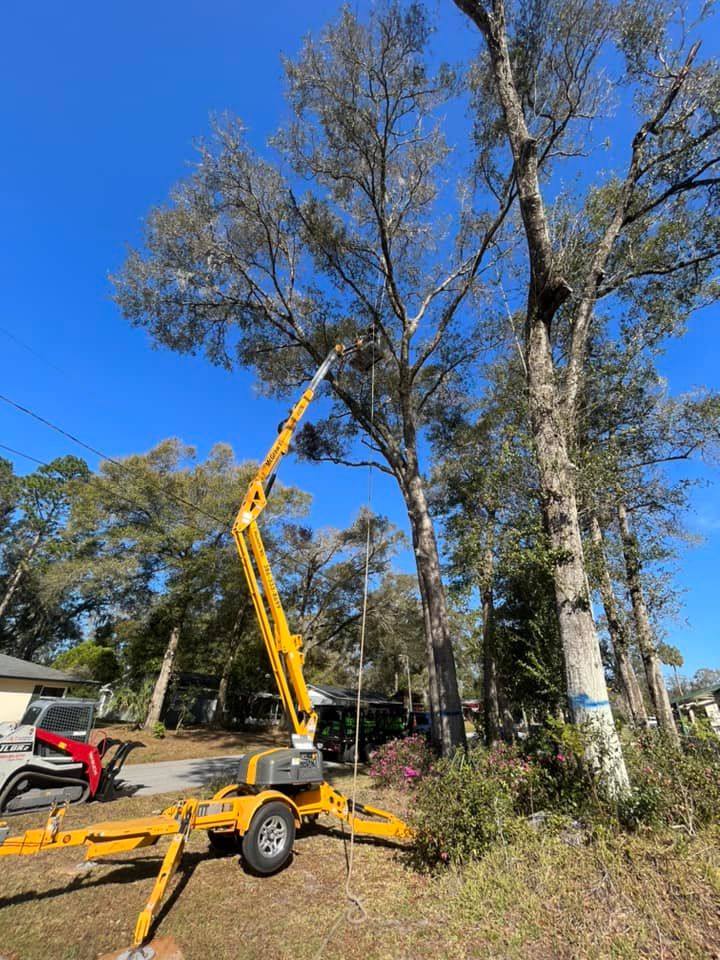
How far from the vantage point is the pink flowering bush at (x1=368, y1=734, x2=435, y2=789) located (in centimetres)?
945

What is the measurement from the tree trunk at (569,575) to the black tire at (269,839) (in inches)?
139

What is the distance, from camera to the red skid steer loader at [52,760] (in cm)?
703

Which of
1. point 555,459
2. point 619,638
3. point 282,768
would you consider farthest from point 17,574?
point 555,459

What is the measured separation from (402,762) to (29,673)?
16.6 m

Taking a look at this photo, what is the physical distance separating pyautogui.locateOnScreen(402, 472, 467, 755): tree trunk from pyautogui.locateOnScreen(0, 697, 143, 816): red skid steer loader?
5.84 meters

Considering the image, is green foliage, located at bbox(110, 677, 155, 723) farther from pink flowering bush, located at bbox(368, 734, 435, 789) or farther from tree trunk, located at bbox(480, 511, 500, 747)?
tree trunk, located at bbox(480, 511, 500, 747)

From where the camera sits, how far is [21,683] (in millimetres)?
18172

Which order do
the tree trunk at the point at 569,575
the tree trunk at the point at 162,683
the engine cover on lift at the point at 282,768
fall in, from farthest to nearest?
the tree trunk at the point at 162,683 → the engine cover on lift at the point at 282,768 → the tree trunk at the point at 569,575

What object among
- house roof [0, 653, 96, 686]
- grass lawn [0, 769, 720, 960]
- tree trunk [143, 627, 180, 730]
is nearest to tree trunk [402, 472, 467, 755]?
grass lawn [0, 769, 720, 960]

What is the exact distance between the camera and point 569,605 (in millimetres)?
5730

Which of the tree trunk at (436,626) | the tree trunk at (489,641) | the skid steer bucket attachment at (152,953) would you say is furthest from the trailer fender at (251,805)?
the tree trunk at (489,641)

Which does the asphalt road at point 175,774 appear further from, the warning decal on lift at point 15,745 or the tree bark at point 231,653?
the tree bark at point 231,653

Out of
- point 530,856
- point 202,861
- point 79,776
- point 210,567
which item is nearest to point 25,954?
point 202,861

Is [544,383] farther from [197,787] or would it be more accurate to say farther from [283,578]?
[283,578]
